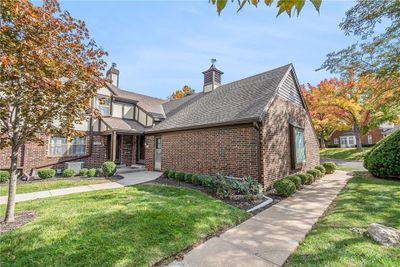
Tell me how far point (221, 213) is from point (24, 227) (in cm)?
418

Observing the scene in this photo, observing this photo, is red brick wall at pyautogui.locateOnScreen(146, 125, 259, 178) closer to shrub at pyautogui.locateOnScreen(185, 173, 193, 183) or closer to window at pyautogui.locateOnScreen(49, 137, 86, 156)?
shrub at pyautogui.locateOnScreen(185, 173, 193, 183)

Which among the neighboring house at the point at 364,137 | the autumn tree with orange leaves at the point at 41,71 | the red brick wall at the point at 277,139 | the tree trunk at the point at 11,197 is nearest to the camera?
the autumn tree with orange leaves at the point at 41,71

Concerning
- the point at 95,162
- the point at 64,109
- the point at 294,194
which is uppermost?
the point at 64,109

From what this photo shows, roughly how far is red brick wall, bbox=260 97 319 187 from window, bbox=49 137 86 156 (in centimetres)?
1009

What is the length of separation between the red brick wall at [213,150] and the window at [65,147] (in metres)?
5.45

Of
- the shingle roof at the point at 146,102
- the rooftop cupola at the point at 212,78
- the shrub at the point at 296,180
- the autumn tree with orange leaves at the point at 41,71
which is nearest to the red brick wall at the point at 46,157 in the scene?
the shingle roof at the point at 146,102

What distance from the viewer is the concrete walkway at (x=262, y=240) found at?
298 centimetres

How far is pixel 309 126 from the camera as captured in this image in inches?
488

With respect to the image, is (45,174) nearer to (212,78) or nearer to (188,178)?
(188,178)

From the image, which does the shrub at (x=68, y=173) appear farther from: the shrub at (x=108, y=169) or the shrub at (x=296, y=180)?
the shrub at (x=296, y=180)

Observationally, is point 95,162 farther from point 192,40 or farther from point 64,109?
point 192,40

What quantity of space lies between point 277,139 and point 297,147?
1838 millimetres

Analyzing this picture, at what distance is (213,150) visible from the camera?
8.66 meters

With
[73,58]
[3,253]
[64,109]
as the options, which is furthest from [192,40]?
[3,253]
